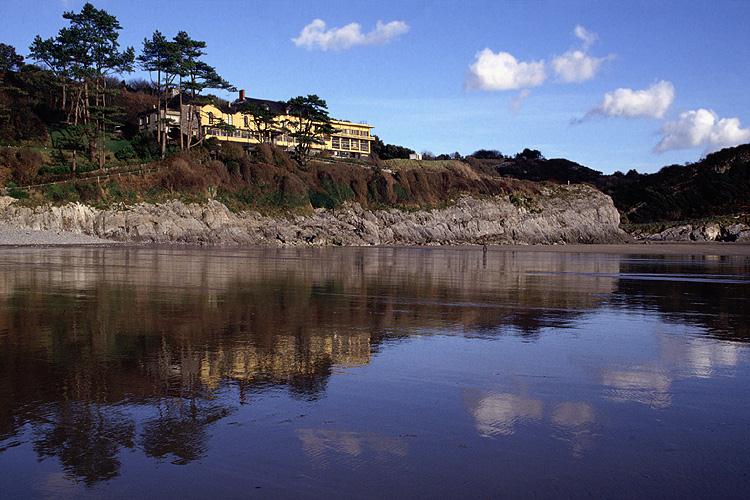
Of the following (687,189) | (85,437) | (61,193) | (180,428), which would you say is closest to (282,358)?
(180,428)

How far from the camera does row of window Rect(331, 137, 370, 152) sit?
111 m

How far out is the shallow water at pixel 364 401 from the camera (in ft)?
17.2

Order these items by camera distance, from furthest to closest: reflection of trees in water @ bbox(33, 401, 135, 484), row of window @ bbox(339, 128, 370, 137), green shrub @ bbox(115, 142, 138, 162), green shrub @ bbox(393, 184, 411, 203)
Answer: row of window @ bbox(339, 128, 370, 137) → green shrub @ bbox(393, 184, 411, 203) → green shrub @ bbox(115, 142, 138, 162) → reflection of trees in water @ bbox(33, 401, 135, 484)

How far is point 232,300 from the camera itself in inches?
656

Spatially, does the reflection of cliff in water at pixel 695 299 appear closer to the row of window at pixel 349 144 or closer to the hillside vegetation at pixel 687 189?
the row of window at pixel 349 144

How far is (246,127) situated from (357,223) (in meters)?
31.6

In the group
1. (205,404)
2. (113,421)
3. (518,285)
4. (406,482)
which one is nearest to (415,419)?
(406,482)

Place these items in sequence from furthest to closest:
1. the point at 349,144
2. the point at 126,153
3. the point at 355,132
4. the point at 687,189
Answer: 1. the point at 687,189
2. the point at 355,132
3. the point at 349,144
4. the point at 126,153

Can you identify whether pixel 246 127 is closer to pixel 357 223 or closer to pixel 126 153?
pixel 126 153

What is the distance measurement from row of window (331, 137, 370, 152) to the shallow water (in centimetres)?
9661

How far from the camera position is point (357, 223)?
72.2 m

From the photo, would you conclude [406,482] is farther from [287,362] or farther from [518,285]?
[518,285]

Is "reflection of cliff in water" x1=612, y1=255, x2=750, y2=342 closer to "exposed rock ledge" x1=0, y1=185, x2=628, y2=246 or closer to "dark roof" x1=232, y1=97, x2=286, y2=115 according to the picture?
"exposed rock ledge" x1=0, y1=185, x2=628, y2=246

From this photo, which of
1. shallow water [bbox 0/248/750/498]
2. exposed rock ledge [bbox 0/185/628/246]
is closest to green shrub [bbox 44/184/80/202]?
exposed rock ledge [bbox 0/185/628/246]
